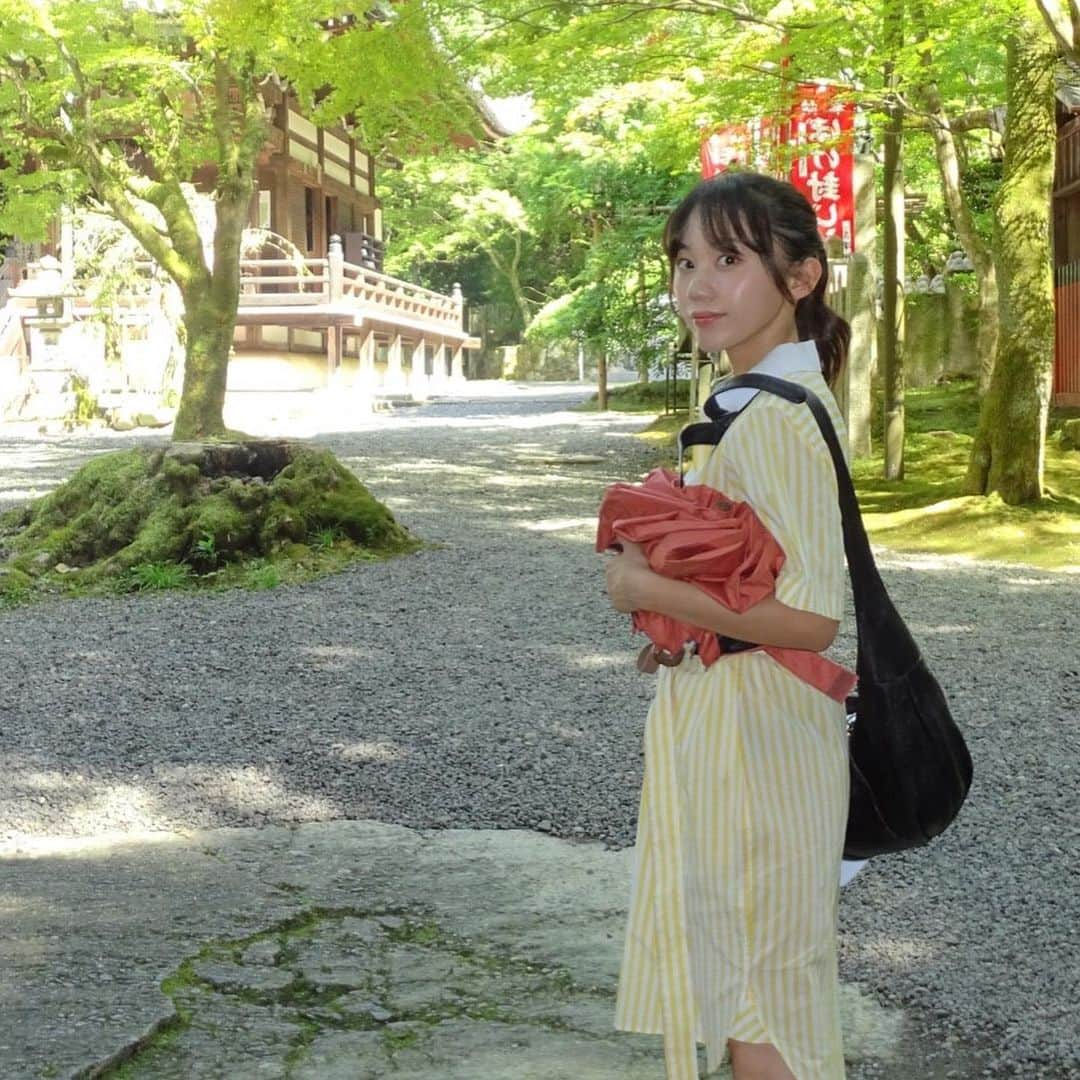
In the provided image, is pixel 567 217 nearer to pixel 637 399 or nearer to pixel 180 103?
pixel 637 399

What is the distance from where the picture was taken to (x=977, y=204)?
64.2 feet

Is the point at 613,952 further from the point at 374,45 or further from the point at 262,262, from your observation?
the point at 262,262

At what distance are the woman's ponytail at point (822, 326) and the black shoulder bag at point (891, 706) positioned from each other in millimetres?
148

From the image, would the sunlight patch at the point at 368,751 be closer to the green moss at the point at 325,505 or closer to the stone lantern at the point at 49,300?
the green moss at the point at 325,505

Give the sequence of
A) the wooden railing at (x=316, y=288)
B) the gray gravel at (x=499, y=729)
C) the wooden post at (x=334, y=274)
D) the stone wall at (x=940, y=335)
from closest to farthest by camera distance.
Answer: the gray gravel at (x=499, y=729)
the stone wall at (x=940, y=335)
the wooden railing at (x=316, y=288)
the wooden post at (x=334, y=274)

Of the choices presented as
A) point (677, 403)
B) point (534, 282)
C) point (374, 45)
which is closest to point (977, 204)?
point (677, 403)

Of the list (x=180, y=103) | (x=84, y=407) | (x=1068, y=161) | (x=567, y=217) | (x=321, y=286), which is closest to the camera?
(x=1068, y=161)

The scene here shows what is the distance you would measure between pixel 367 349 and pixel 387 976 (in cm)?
2573

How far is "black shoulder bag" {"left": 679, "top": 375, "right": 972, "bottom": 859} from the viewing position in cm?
172

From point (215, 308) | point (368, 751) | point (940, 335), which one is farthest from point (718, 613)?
point (940, 335)

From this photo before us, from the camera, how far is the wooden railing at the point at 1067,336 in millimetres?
14195

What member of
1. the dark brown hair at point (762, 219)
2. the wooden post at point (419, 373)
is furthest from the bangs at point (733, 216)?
the wooden post at point (419, 373)

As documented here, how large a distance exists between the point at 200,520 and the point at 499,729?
3.85 metres

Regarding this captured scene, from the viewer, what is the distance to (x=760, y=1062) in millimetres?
1699
